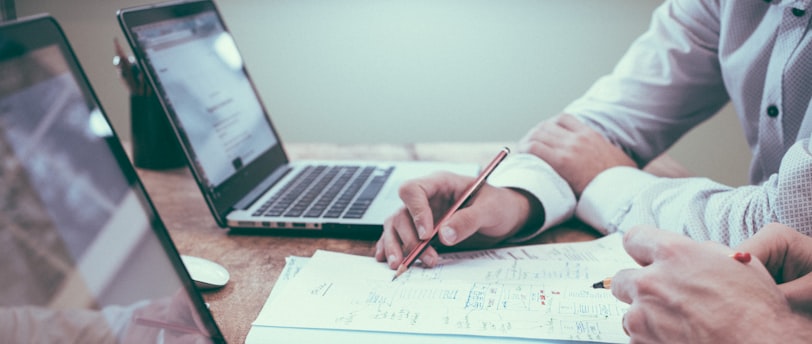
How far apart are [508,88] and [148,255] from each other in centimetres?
188

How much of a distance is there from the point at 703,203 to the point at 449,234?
0.32 meters

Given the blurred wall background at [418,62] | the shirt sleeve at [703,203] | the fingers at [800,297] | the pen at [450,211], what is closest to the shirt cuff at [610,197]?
the shirt sleeve at [703,203]

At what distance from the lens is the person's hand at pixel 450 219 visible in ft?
2.31

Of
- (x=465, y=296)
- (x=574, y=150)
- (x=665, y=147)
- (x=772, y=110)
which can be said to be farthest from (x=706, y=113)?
(x=465, y=296)

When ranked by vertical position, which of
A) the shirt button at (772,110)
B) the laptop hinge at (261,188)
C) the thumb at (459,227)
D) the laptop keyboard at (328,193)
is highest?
the laptop hinge at (261,188)

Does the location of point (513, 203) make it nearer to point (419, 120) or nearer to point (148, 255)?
point (148, 255)

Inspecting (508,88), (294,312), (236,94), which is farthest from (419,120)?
(294,312)

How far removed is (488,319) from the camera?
559mm

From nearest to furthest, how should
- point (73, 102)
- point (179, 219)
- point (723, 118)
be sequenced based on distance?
point (73, 102)
point (179, 219)
point (723, 118)

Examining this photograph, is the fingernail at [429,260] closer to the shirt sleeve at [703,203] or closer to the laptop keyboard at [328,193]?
the laptop keyboard at [328,193]

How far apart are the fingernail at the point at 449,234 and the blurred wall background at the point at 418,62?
1547mm

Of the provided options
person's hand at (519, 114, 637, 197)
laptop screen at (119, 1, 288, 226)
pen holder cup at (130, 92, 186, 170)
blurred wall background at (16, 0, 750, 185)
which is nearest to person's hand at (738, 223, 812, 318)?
person's hand at (519, 114, 637, 197)

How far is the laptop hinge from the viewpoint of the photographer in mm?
882

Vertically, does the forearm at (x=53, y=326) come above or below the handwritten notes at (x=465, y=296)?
above
